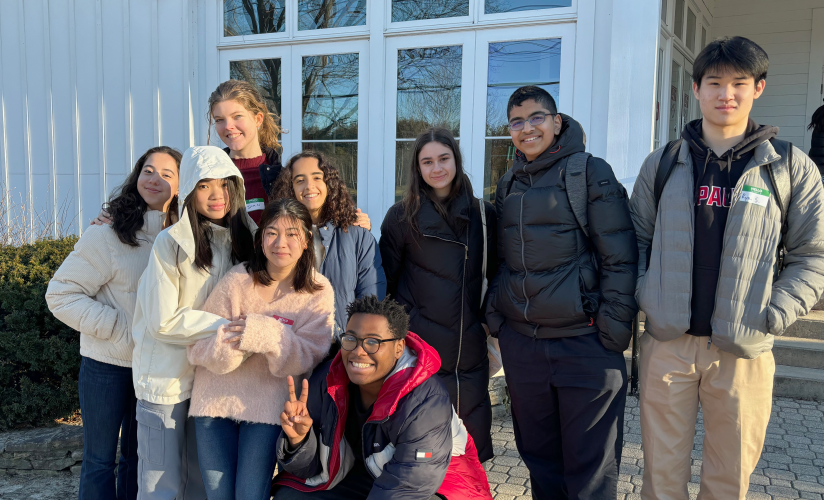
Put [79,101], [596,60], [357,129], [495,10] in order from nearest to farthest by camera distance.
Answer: [596,60] < [495,10] < [357,129] < [79,101]

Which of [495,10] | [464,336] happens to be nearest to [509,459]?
[464,336]

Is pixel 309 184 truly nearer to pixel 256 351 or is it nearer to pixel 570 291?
pixel 256 351

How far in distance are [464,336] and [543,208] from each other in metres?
0.80

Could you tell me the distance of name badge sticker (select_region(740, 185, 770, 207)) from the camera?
2453mm

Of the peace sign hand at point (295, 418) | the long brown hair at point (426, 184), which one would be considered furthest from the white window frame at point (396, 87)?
the peace sign hand at point (295, 418)

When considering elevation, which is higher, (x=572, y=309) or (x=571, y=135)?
(x=571, y=135)

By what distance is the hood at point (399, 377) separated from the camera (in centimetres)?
245

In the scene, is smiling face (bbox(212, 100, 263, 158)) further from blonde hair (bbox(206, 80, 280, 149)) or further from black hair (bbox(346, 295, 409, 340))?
black hair (bbox(346, 295, 409, 340))

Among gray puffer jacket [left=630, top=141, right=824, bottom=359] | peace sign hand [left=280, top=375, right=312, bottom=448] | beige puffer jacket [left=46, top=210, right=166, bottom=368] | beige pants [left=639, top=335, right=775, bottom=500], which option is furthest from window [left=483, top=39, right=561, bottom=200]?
peace sign hand [left=280, top=375, right=312, bottom=448]

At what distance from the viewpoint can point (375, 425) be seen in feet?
8.31

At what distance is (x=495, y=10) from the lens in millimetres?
5895

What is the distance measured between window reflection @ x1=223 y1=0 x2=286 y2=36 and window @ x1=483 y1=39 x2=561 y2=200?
2557 millimetres

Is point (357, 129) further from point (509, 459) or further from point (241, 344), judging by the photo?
point (241, 344)

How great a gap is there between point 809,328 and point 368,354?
500 centimetres
